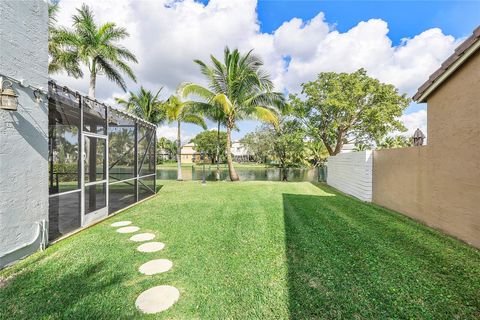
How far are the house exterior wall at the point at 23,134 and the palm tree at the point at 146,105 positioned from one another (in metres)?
12.9

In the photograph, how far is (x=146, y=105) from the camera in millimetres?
15789

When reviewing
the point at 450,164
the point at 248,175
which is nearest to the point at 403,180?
the point at 450,164

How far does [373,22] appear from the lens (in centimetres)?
1009

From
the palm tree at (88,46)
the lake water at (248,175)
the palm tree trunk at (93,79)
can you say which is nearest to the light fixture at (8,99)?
the palm tree at (88,46)

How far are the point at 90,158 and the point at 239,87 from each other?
26.2 feet

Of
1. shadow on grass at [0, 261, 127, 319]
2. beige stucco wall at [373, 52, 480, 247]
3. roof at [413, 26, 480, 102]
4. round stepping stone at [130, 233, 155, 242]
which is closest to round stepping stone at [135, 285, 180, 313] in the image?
shadow on grass at [0, 261, 127, 319]

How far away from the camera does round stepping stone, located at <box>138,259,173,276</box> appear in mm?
2629

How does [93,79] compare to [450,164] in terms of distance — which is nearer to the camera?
[450,164]

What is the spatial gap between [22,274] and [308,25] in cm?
1255

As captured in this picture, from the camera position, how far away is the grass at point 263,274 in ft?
6.40

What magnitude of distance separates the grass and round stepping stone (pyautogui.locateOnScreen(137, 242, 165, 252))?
0.14 meters

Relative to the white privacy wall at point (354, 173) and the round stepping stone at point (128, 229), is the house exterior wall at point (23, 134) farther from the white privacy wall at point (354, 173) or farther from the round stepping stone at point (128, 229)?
the white privacy wall at point (354, 173)

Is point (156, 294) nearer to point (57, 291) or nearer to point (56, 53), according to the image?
point (57, 291)

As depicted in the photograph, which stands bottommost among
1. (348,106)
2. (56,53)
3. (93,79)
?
(348,106)
